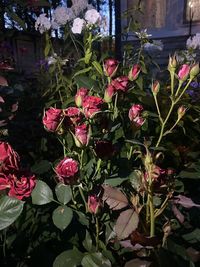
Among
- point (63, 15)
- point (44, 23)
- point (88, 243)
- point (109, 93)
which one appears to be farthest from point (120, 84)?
point (44, 23)

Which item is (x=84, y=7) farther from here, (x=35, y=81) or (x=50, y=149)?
(x=35, y=81)

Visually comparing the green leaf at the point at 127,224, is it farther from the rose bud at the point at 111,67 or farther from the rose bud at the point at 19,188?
the rose bud at the point at 111,67

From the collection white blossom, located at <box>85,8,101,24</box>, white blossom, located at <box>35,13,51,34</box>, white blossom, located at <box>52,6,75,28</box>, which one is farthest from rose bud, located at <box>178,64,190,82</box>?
white blossom, located at <box>35,13,51,34</box>

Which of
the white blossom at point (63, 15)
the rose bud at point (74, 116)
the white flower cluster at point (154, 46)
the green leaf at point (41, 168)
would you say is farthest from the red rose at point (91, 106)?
the white flower cluster at point (154, 46)

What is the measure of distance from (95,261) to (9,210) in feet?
0.71

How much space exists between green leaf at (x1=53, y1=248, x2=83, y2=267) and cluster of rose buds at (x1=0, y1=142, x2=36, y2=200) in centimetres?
20

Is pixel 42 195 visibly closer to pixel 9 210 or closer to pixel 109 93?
pixel 9 210

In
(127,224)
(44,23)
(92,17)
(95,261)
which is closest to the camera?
(127,224)

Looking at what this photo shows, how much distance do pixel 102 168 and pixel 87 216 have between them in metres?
0.14

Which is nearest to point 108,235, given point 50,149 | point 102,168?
point 102,168

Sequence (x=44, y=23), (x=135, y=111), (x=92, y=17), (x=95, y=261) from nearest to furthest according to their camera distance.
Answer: (x=95, y=261)
(x=135, y=111)
(x=92, y=17)
(x=44, y=23)

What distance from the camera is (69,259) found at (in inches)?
28.3

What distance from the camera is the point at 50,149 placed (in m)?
1.58

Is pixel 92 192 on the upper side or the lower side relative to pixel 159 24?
lower
